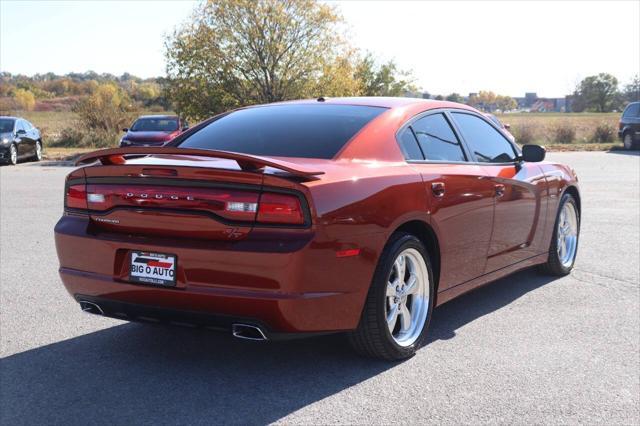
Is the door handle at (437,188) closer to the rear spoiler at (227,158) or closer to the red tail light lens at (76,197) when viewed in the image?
the rear spoiler at (227,158)

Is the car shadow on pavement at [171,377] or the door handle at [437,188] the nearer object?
the car shadow on pavement at [171,377]

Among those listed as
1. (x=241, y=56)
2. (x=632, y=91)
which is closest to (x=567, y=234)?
(x=241, y=56)

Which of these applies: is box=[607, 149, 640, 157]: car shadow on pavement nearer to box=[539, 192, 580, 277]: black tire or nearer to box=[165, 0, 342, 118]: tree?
box=[165, 0, 342, 118]: tree

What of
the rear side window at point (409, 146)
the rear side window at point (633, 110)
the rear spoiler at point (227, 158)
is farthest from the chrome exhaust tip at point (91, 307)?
the rear side window at point (633, 110)

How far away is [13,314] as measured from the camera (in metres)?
5.37

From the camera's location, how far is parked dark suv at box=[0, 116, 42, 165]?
866 inches

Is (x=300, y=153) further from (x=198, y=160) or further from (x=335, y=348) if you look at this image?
(x=335, y=348)

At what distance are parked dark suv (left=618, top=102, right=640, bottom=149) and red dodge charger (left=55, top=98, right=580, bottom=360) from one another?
26.7 metres

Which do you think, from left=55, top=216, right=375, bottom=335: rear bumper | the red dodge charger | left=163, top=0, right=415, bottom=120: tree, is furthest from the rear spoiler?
left=163, top=0, right=415, bottom=120: tree

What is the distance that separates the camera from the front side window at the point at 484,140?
551cm

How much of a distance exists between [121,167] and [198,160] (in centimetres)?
44

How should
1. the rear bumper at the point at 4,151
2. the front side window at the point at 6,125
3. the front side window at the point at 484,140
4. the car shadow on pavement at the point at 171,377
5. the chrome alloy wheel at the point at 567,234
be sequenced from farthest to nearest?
the front side window at the point at 6,125 < the rear bumper at the point at 4,151 < the chrome alloy wheel at the point at 567,234 < the front side window at the point at 484,140 < the car shadow on pavement at the point at 171,377

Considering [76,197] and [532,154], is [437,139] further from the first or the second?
[76,197]

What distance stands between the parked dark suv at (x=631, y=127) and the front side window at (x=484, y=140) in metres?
25.9
